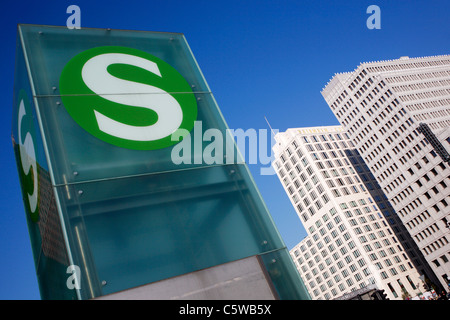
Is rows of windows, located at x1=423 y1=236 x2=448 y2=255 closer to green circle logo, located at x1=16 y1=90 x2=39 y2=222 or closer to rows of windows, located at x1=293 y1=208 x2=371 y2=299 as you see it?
rows of windows, located at x1=293 y1=208 x2=371 y2=299

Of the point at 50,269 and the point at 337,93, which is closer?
the point at 50,269

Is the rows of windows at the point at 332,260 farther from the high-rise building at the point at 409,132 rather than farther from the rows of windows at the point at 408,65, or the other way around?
the rows of windows at the point at 408,65

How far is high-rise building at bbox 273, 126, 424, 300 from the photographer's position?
256 feet

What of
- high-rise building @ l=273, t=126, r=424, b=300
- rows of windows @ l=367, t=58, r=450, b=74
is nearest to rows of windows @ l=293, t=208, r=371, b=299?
high-rise building @ l=273, t=126, r=424, b=300

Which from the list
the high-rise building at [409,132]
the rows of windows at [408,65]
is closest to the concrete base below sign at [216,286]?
the high-rise building at [409,132]

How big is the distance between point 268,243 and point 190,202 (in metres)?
1.15

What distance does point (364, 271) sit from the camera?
77.1 meters

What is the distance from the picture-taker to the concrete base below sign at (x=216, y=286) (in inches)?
137

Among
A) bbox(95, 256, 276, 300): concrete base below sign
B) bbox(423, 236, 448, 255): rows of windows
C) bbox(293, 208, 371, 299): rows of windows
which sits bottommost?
bbox(95, 256, 276, 300): concrete base below sign

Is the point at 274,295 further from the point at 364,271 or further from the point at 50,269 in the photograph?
the point at 364,271

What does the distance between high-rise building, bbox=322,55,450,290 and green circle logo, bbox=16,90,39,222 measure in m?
59.9

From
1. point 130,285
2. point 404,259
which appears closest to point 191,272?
point 130,285
